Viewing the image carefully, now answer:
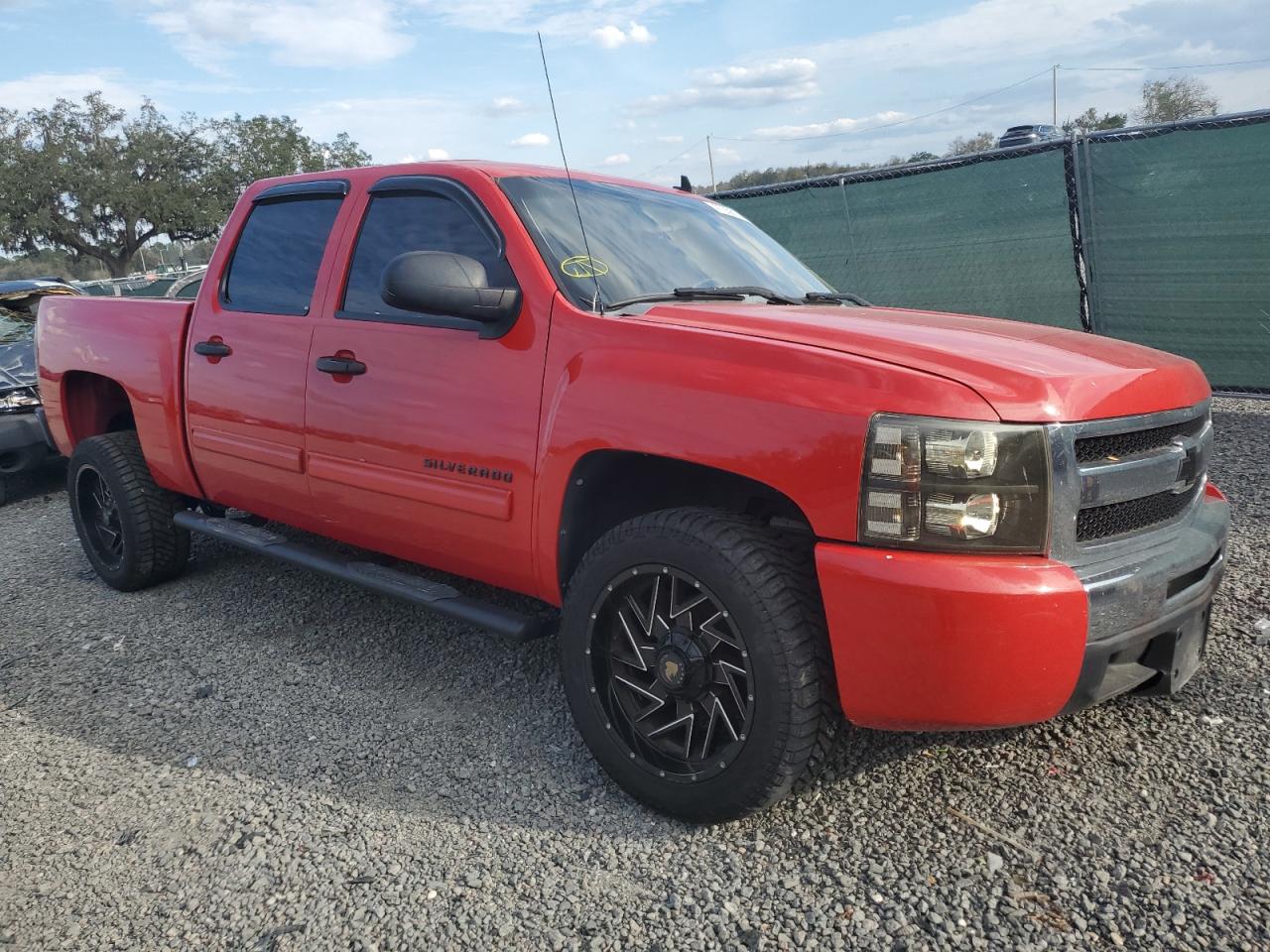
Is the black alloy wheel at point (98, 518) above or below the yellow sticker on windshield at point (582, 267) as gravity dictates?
below

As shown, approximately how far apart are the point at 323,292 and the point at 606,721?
1995mm

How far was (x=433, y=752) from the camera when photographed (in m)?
3.11

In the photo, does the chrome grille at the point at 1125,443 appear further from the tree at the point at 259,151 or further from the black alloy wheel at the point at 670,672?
the tree at the point at 259,151

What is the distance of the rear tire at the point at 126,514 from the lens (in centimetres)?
464

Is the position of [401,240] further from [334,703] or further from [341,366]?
[334,703]

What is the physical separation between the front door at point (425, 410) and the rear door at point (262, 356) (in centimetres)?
16

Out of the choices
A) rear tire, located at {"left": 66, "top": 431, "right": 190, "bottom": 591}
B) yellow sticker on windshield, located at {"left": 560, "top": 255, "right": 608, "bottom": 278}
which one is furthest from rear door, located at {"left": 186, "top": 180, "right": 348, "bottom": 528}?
yellow sticker on windshield, located at {"left": 560, "top": 255, "right": 608, "bottom": 278}

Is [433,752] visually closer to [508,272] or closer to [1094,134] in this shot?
[508,272]

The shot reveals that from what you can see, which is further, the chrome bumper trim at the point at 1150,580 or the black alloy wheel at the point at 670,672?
the black alloy wheel at the point at 670,672

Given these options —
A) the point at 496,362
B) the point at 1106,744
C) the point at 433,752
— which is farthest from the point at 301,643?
the point at 1106,744

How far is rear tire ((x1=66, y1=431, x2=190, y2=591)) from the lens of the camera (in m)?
4.64

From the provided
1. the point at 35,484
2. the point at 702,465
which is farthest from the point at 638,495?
the point at 35,484

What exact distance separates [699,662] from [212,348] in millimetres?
2657

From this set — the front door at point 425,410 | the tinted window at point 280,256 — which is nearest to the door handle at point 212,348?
the tinted window at point 280,256
